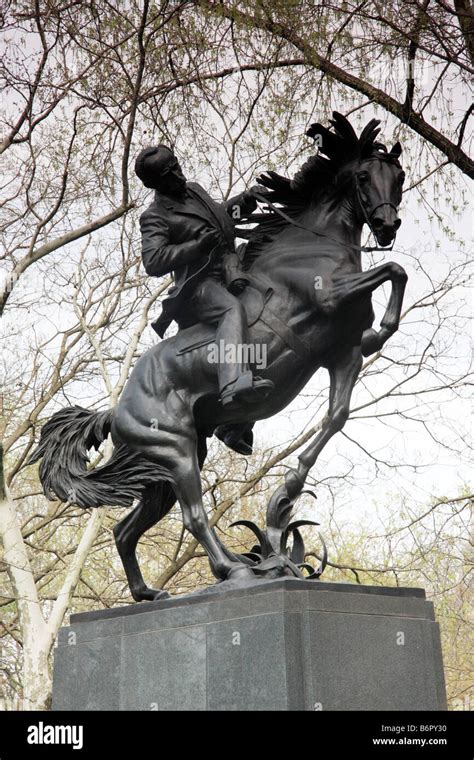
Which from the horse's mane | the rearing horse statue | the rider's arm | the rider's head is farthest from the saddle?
the rider's head

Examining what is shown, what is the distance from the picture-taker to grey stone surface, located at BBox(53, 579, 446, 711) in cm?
439

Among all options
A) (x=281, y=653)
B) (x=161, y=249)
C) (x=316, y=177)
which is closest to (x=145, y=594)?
(x=281, y=653)

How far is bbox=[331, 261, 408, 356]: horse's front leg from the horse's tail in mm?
1505

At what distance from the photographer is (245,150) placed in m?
14.1

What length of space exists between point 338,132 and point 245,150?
8882mm

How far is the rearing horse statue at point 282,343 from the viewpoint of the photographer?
5.21 m

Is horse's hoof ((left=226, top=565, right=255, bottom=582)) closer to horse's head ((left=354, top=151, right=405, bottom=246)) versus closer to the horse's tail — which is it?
the horse's tail

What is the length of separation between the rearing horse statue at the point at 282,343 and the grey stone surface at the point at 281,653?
36 cm

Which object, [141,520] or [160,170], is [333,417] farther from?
[160,170]

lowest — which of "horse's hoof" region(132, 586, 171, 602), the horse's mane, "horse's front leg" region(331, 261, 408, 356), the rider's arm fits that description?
"horse's hoof" region(132, 586, 171, 602)

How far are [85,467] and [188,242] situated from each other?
5.30 ft

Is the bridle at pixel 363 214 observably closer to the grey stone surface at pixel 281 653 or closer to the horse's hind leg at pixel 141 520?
the horse's hind leg at pixel 141 520

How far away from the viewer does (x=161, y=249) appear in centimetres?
552
